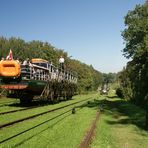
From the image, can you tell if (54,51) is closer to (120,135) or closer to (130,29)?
(130,29)

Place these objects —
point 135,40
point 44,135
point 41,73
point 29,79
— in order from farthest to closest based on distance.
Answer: point 135,40, point 41,73, point 29,79, point 44,135

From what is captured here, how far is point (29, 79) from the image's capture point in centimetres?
2412

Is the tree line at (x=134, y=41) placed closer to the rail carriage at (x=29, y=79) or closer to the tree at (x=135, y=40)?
the tree at (x=135, y=40)

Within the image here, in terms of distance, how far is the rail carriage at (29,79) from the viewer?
23.8 metres

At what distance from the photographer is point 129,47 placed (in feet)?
166

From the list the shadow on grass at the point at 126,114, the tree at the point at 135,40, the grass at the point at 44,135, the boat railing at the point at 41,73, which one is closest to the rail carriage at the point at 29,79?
the boat railing at the point at 41,73

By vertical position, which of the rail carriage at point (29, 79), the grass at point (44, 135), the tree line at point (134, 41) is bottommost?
the grass at point (44, 135)

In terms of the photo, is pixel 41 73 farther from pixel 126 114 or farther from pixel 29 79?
pixel 126 114

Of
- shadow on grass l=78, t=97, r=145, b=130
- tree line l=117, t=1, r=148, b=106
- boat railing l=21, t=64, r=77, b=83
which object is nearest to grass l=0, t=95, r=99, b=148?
shadow on grass l=78, t=97, r=145, b=130

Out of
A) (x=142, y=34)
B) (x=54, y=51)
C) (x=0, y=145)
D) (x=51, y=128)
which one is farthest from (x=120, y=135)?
(x=54, y=51)

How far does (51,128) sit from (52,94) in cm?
1546

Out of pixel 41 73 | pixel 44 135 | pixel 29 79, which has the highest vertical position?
pixel 41 73

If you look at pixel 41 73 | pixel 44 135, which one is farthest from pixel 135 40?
pixel 44 135

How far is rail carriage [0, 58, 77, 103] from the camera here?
23.8 metres
